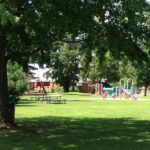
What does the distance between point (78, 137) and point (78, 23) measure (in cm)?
418

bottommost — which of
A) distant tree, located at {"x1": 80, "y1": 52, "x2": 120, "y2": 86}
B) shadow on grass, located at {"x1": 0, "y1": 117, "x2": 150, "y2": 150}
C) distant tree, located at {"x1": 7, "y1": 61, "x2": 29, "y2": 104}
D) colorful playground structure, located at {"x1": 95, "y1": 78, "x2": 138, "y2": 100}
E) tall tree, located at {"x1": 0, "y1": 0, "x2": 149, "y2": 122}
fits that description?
shadow on grass, located at {"x1": 0, "y1": 117, "x2": 150, "y2": 150}

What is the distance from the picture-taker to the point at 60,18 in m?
7.34

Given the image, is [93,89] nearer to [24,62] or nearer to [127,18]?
[24,62]

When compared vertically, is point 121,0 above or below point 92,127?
above

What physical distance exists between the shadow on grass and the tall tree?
179 cm

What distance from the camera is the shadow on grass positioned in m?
8.55

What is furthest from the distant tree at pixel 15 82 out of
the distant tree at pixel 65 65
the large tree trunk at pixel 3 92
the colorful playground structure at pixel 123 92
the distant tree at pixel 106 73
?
the distant tree at pixel 106 73

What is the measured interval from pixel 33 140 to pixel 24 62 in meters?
6.08

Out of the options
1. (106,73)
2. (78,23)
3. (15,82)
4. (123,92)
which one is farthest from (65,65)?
(78,23)

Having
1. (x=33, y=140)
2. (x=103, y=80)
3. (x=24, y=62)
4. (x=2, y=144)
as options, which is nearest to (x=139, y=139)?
(x=33, y=140)

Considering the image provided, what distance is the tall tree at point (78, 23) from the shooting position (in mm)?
7375

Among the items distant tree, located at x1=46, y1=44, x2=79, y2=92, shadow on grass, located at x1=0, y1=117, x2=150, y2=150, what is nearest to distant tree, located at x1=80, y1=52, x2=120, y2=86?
distant tree, located at x1=46, y1=44, x2=79, y2=92

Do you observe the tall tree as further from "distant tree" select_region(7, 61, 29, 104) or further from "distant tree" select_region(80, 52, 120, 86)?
"distant tree" select_region(80, 52, 120, 86)

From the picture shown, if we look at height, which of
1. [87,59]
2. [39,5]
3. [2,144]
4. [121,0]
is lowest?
[2,144]
